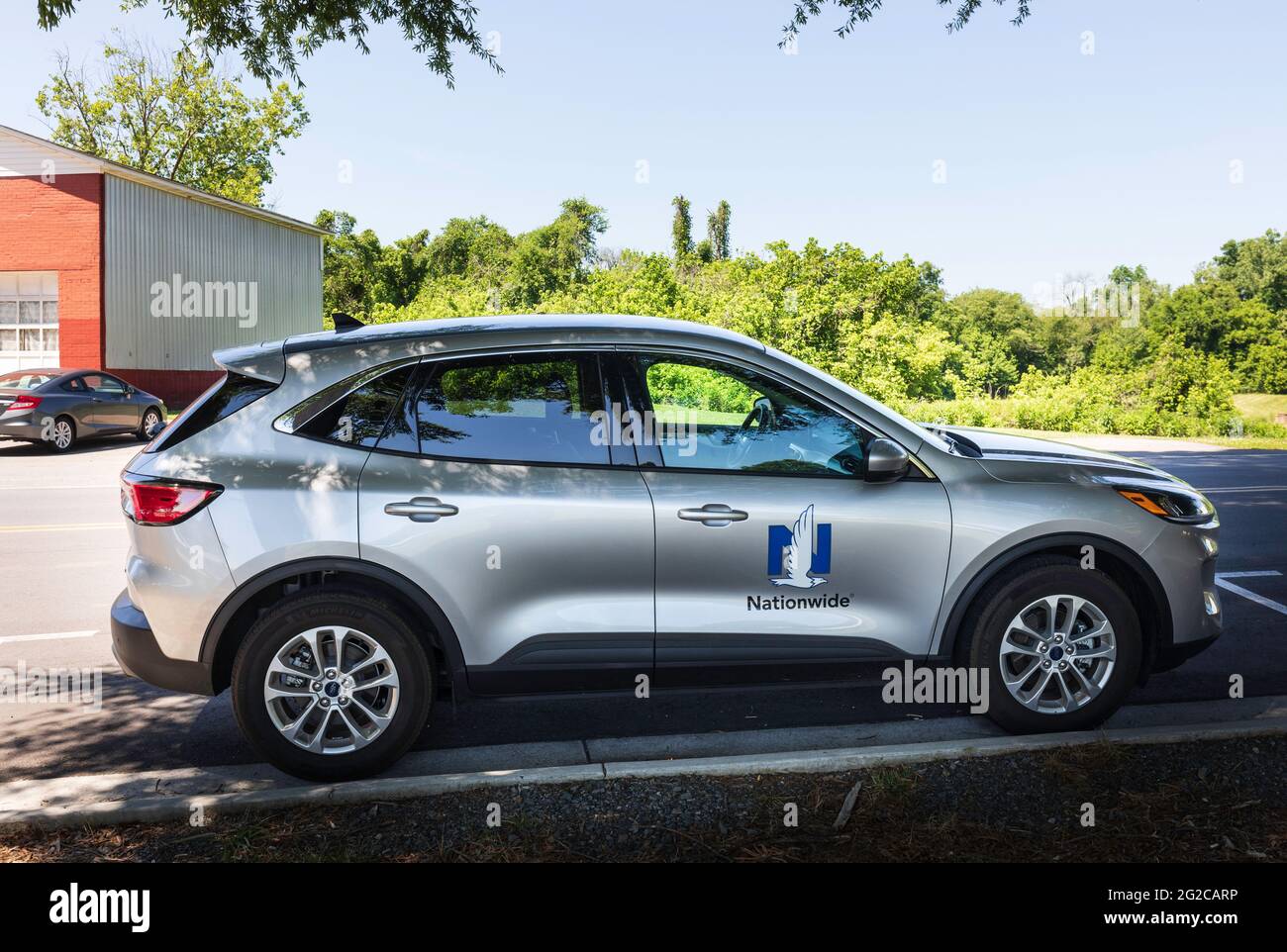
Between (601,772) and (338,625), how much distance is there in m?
1.17

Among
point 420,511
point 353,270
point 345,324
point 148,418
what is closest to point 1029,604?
point 420,511

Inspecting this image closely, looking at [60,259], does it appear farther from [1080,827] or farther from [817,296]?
[1080,827]

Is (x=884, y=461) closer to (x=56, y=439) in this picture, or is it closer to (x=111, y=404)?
(x=56, y=439)

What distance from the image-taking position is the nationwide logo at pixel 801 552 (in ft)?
14.1

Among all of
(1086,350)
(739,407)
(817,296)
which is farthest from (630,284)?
(1086,350)

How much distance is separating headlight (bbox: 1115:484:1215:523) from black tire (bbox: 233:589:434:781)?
306 centimetres

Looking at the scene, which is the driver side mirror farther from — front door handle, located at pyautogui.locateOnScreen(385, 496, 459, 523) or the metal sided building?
the metal sided building

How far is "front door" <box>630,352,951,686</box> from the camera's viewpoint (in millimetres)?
4270

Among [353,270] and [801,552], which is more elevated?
[353,270]

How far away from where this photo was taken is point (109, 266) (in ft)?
88.5

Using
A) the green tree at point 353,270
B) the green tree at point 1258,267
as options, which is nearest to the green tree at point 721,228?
the green tree at point 353,270

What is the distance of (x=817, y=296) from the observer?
3078 cm

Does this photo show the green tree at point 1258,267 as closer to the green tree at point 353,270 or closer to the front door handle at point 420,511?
the green tree at point 353,270

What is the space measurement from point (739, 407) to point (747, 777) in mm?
1556
